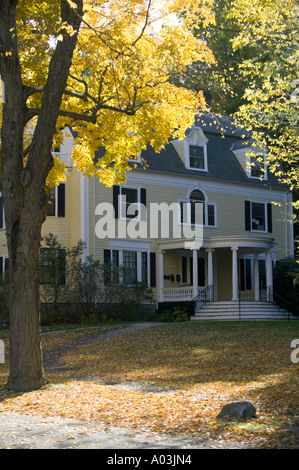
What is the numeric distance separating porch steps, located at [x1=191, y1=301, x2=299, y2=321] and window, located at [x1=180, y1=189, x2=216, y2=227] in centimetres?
443

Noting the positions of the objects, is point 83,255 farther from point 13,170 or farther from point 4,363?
point 13,170

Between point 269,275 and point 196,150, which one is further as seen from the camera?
point 196,150

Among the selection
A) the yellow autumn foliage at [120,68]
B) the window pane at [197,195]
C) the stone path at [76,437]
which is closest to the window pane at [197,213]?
the window pane at [197,195]

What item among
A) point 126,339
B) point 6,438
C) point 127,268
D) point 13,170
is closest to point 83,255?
point 127,268

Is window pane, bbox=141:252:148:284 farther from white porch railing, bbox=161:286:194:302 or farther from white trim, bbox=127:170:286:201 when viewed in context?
white trim, bbox=127:170:286:201

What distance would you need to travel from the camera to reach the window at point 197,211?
28984 millimetres

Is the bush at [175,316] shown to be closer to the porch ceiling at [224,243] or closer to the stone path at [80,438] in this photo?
the porch ceiling at [224,243]

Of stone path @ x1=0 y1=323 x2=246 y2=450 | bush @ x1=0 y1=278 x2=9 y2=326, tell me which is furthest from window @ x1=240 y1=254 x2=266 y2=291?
stone path @ x1=0 y1=323 x2=246 y2=450

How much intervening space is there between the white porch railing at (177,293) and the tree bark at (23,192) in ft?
53.8

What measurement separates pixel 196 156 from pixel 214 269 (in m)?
5.55

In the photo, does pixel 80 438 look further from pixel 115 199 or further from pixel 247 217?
pixel 247 217

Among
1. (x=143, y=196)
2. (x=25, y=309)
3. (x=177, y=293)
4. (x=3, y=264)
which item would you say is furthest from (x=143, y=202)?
(x=25, y=309)

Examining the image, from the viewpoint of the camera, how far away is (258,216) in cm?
3175

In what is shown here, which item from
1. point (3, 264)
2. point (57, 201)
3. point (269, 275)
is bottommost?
point (269, 275)
